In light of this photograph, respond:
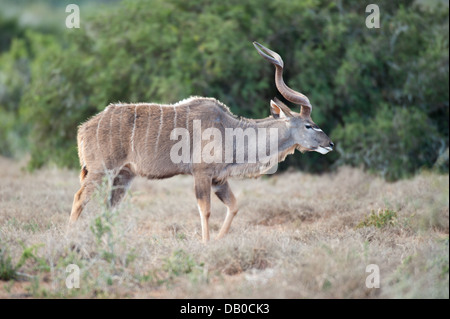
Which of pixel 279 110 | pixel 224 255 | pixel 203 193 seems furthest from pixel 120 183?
pixel 224 255

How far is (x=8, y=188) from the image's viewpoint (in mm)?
8062

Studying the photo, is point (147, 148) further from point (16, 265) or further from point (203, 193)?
point (16, 265)

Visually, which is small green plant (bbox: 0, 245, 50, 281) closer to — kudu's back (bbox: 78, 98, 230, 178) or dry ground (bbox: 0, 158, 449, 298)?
dry ground (bbox: 0, 158, 449, 298)

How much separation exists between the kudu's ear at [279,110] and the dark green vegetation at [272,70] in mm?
4166

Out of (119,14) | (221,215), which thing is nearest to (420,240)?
(221,215)

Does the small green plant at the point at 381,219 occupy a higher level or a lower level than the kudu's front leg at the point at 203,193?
lower

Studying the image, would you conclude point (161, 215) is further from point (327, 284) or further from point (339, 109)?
point (339, 109)

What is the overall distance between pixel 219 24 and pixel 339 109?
2.79m

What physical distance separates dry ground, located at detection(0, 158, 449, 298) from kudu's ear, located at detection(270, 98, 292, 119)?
1.25 metres

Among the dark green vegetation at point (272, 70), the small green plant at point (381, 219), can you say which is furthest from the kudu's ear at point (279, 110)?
the dark green vegetation at point (272, 70)

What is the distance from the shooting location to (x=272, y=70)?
11.6 metres

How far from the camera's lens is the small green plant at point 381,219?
6.40 m

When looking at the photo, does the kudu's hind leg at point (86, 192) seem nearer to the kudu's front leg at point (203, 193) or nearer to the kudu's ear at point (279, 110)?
the kudu's front leg at point (203, 193)

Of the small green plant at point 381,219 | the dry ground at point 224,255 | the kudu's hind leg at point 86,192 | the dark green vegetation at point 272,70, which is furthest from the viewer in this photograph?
the dark green vegetation at point 272,70
